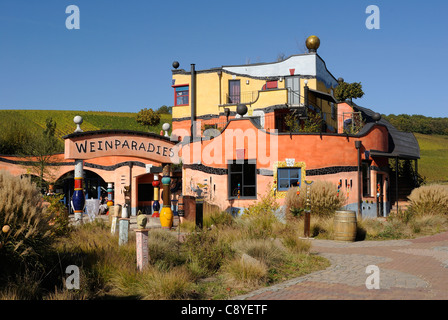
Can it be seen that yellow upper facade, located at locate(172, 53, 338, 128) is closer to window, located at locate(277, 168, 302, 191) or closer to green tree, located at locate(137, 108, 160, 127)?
window, located at locate(277, 168, 302, 191)

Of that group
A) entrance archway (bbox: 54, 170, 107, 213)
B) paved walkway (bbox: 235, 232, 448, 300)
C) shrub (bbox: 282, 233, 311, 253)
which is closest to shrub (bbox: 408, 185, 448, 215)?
paved walkway (bbox: 235, 232, 448, 300)

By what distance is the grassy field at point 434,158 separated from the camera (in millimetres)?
48062

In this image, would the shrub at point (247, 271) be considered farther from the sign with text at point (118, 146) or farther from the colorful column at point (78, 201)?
the sign with text at point (118, 146)

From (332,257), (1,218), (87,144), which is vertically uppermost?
(87,144)

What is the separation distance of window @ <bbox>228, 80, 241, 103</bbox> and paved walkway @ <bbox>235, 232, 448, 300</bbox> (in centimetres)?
1993

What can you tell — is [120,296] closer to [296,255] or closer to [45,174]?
[296,255]

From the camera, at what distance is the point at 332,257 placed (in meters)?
11.0

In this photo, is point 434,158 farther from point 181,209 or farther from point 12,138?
point 181,209

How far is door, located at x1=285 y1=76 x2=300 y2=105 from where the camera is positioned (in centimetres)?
→ 2808

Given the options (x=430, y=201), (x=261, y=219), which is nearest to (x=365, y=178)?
(x=430, y=201)

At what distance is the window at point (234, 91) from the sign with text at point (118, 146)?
1503cm

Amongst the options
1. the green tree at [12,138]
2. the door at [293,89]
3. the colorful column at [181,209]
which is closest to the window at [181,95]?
the door at [293,89]
